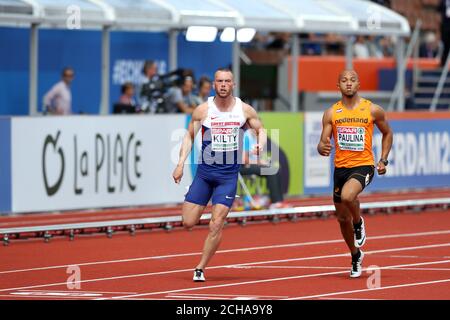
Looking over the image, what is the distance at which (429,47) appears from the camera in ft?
132

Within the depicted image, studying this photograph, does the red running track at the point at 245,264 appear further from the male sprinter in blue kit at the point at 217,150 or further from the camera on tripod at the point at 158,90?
the camera on tripod at the point at 158,90

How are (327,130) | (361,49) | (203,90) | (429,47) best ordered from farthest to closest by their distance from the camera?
(429,47) → (361,49) → (203,90) → (327,130)

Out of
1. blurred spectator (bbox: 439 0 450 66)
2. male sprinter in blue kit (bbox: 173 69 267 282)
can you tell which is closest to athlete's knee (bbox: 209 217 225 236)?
male sprinter in blue kit (bbox: 173 69 267 282)

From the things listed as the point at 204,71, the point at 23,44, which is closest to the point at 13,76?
the point at 23,44

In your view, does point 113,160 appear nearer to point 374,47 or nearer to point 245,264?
point 245,264

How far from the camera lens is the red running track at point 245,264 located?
13.7 meters

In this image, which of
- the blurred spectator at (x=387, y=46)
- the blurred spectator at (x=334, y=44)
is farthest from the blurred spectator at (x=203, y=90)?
the blurred spectator at (x=387, y=46)

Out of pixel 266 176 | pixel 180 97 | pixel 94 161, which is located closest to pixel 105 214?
pixel 94 161

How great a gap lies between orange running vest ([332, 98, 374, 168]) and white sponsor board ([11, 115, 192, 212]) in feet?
24.5

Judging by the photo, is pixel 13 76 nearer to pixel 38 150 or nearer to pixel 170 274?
pixel 38 150

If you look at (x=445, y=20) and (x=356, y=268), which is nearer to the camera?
(x=356, y=268)

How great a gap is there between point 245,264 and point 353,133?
233 centimetres

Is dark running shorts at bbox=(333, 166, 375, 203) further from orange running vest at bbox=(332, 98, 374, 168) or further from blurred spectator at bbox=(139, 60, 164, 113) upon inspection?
blurred spectator at bbox=(139, 60, 164, 113)

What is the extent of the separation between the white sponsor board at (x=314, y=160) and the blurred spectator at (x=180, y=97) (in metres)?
2.32
